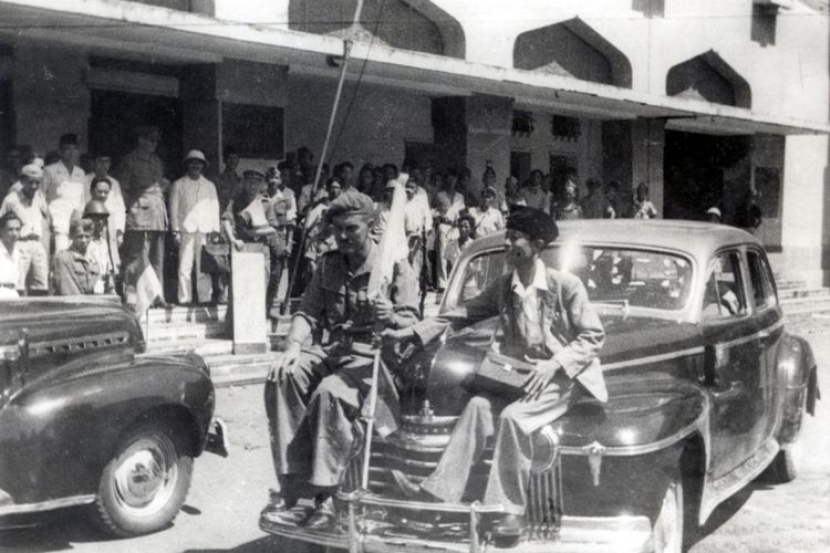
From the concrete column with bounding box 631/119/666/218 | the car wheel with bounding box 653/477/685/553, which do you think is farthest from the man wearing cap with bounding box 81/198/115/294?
the concrete column with bounding box 631/119/666/218

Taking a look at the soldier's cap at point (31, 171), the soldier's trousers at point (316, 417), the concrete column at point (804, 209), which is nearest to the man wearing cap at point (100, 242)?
the soldier's cap at point (31, 171)

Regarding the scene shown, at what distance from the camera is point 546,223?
482 centimetres

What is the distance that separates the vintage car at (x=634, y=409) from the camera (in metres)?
4.23

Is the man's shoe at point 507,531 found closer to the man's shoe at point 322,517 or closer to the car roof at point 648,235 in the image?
the man's shoe at point 322,517

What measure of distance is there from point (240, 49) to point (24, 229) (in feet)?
12.4

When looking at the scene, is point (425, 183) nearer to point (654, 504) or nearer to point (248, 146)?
point (248, 146)

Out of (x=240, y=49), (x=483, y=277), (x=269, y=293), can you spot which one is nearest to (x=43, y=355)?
(x=483, y=277)

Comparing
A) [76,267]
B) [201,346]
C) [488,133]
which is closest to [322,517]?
[76,267]

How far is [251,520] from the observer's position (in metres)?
5.98

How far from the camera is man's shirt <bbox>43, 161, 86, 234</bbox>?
32.7ft

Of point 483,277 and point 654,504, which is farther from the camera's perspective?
A: point 483,277

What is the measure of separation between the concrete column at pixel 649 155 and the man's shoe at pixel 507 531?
17.0 meters

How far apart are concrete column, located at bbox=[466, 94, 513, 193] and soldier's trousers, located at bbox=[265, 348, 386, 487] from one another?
12030 mm

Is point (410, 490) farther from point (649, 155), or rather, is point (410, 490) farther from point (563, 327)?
point (649, 155)
